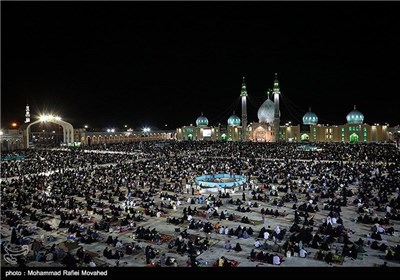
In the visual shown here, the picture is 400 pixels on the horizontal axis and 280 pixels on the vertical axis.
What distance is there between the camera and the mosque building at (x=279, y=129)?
7288cm

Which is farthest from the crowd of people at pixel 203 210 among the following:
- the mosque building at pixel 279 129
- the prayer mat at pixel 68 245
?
the mosque building at pixel 279 129

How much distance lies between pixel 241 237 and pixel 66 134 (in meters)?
65.6

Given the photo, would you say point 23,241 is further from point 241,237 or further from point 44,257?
point 241,237

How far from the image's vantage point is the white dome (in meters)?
80.6

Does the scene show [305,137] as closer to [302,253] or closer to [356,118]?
[356,118]

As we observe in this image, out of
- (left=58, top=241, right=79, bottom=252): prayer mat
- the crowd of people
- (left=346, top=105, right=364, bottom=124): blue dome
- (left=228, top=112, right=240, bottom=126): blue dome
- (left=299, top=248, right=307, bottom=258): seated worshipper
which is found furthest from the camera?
(left=228, top=112, right=240, bottom=126): blue dome

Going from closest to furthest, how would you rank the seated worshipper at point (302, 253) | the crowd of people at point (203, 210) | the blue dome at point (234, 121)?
the seated worshipper at point (302, 253) → the crowd of people at point (203, 210) → the blue dome at point (234, 121)

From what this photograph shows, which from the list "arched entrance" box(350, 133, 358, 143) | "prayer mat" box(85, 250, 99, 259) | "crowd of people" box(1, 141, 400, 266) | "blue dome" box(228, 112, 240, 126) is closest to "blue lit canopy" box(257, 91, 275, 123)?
"blue dome" box(228, 112, 240, 126)

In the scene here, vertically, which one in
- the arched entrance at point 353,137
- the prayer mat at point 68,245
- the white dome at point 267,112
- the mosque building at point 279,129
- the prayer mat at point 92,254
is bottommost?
the prayer mat at point 92,254

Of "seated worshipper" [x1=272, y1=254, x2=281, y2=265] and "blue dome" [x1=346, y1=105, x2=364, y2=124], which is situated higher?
"blue dome" [x1=346, y1=105, x2=364, y2=124]

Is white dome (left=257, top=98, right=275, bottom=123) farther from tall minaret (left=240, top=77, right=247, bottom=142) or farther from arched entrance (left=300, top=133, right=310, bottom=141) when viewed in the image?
arched entrance (left=300, top=133, right=310, bottom=141)

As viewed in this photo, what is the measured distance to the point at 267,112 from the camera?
81.0m

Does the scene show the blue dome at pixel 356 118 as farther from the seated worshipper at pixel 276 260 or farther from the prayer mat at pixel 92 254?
the prayer mat at pixel 92 254
